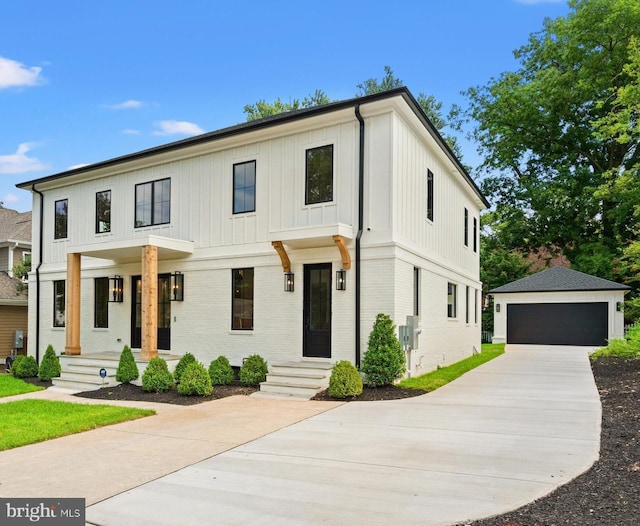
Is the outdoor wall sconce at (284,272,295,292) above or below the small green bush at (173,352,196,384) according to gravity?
above

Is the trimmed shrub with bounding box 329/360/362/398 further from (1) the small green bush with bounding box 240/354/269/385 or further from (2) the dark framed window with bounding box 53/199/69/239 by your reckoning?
(2) the dark framed window with bounding box 53/199/69/239

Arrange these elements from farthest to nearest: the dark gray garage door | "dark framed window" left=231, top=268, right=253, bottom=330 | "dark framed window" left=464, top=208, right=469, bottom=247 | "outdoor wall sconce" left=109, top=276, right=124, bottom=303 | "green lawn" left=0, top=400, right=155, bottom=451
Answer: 1. the dark gray garage door
2. "dark framed window" left=464, top=208, right=469, bottom=247
3. "outdoor wall sconce" left=109, top=276, right=124, bottom=303
4. "dark framed window" left=231, top=268, right=253, bottom=330
5. "green lawn" left=0, top=400, right=155, bottom=451

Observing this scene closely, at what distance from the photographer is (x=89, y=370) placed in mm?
12523

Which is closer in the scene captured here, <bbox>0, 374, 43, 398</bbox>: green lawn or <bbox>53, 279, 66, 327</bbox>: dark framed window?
<bbox>0, 374, 43, 398</bbox>: green lawn

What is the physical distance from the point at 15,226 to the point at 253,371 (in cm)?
1843

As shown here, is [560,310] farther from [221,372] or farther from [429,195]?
[221,372]

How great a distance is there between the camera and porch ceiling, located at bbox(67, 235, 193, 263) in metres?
12.0

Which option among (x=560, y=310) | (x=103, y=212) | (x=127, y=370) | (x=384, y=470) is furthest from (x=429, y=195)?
(x=560, y=310)

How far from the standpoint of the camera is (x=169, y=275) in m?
13.6

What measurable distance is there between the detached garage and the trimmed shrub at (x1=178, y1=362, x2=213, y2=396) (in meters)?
18.1

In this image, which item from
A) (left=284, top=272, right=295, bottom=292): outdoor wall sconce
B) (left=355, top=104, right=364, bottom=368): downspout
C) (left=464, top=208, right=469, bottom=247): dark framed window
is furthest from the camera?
(left=464, top=208, right=469, bottom=247): dark framed window

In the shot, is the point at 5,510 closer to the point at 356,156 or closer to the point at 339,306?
the point at 339,306

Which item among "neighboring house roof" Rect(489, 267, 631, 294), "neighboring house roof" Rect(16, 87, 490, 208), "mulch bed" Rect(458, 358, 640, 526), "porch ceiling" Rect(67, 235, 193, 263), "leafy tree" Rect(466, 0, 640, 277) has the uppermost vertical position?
"leafy tree" Rect(466, 0, 640, 277)

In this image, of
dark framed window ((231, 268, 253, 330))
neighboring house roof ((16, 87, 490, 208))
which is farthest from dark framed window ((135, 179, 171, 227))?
dark framed window ((231, 268, 253, 330))
